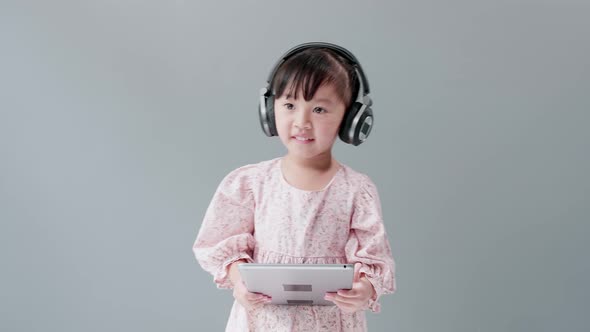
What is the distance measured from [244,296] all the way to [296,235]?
21 centimetres

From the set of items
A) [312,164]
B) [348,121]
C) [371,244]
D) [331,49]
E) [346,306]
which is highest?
[331,49]

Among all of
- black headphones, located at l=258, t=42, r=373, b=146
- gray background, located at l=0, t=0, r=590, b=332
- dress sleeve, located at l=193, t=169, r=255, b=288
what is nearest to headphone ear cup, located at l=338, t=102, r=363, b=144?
black headphones, located at l=258, t=42, r=373, b=146

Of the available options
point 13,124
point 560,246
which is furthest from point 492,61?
point 13,124

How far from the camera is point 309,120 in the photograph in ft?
6.48

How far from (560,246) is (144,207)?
5.30 feet

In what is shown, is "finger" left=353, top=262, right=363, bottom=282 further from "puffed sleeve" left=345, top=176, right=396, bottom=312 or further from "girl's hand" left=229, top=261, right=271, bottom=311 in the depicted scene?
"girl's hand" left=229, top=261, right=271, bottom=311

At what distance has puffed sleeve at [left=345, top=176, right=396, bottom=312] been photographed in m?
1.97

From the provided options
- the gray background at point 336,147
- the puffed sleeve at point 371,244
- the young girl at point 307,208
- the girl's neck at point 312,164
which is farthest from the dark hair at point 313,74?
the gray background at point 336,147

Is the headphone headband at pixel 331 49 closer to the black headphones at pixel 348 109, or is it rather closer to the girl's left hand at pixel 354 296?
the black headphones at pixel 348 109

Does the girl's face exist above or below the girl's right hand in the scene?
above

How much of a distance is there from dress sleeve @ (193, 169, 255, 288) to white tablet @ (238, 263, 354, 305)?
0.16m

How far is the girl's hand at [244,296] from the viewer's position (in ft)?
6.27

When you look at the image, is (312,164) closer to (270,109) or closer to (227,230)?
(270,109)

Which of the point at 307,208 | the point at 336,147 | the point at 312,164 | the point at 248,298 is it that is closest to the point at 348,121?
the point at 312,164
